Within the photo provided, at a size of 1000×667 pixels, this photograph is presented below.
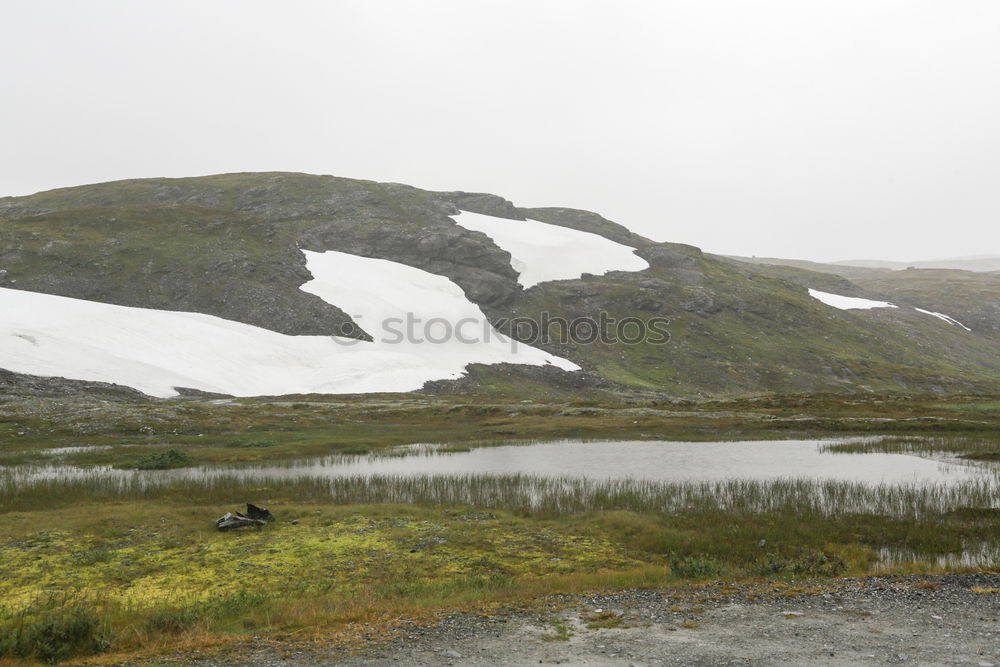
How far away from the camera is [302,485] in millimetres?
31250

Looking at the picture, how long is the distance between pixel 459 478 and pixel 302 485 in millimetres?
8020

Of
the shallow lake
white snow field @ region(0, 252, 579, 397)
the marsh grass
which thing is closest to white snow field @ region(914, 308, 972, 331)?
white snow field @ region(0, 252, 579, 397)

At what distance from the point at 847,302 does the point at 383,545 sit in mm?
183253

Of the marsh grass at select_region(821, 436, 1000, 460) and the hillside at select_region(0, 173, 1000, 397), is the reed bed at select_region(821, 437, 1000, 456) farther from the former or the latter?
the hillside at select_region(0, 173, 1000, 397)

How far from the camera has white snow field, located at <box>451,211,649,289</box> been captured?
130 meters

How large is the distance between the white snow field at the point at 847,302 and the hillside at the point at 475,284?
6.23m

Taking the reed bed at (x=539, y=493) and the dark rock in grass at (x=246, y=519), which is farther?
the reed bed at (x=539, y=493)

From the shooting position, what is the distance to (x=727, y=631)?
1280 cm

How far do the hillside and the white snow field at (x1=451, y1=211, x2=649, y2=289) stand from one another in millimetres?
575

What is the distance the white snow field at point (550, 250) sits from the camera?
427 ft

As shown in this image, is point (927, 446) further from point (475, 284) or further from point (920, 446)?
point (475, 284)

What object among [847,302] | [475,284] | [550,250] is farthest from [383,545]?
[847,302]

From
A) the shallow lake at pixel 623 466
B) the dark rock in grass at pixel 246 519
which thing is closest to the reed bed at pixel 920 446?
the shallow lake at pixel 623 466

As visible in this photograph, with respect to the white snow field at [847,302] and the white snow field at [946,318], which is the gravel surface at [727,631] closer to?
the white snow field at [847,302]
